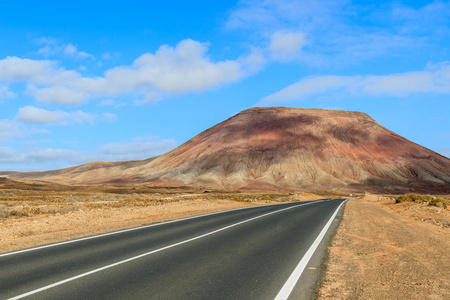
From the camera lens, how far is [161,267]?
26.4ft

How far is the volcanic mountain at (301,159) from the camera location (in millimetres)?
120613

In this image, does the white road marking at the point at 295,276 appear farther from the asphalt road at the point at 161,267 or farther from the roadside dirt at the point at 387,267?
the roadside dirt at the point at 387,267

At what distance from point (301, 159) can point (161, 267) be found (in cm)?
12580

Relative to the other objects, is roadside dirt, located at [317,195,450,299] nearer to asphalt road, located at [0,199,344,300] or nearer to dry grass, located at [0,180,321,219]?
asphalt road, located at [0,199,344,300]

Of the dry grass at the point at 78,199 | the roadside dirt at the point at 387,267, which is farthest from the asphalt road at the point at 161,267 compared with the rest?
the dry grass at the point at 78,199

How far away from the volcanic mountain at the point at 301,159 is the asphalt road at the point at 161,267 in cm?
10561

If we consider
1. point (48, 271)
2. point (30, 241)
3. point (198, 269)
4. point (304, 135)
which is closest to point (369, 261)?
point (198, 269)

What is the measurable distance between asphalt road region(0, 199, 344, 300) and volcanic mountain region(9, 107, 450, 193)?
105612 millimetres

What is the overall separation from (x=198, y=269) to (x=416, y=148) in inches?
6213

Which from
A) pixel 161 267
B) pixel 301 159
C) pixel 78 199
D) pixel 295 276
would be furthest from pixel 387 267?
pixel 301 159

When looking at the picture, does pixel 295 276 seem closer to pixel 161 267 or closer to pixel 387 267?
pixel 387 267

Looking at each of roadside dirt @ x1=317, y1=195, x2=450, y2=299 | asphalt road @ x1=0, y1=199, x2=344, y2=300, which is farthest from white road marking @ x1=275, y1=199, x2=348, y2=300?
roadside dirt @ x1=317, y1=195, x2=450, y2=299

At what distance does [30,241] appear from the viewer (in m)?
12.6

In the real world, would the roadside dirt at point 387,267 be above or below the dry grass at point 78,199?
above
